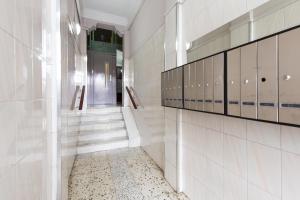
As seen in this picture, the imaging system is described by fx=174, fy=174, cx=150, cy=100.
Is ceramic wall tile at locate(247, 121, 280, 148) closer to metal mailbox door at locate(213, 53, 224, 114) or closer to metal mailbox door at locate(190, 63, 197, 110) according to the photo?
metal mailbox door at locate(213, 53, 224, 114)

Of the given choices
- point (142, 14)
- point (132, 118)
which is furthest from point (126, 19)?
point (132, 118)

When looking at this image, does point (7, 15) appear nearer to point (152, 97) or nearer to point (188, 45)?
point (188, 45)

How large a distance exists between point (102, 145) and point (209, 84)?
3.03 metres

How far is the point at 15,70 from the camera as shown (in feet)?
2.17

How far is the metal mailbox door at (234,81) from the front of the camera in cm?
102

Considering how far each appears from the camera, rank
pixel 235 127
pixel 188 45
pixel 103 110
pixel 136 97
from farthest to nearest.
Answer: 1. pixel 103 110
2. pixel 136 97
3. pixel 188 45
4. pixel 235 127

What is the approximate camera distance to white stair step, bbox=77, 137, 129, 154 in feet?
11.7

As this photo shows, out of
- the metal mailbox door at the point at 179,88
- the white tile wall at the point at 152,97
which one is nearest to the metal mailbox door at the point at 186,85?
the metal mailbox door at the point at 179,88

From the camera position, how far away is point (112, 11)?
14.8 feet

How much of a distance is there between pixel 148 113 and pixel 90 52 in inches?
147

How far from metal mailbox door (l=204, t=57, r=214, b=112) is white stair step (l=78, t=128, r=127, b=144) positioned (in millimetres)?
3134

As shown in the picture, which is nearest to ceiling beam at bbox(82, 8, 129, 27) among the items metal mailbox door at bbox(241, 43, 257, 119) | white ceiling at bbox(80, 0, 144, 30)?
white ceiling at bbox(80, 0, 144, 30)

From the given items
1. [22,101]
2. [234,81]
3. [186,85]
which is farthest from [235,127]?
[22,101]

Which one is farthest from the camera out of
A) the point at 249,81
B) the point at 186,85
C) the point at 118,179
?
the point at 118,179
